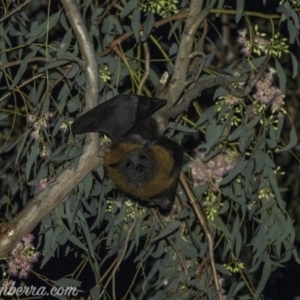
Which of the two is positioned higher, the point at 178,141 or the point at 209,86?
the point at 209,86

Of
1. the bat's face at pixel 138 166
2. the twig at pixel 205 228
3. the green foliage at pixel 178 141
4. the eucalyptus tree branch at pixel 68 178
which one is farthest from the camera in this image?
the bat's face at pixel 138 166

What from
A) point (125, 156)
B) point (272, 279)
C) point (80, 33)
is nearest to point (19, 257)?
point (125, 156)

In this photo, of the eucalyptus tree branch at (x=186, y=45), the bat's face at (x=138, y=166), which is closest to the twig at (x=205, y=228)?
the bat's face at (x=138, y=166)

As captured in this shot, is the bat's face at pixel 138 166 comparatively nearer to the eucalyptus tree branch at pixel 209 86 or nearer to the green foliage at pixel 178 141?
the green foliage at pixel 178 141

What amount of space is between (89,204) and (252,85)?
0.84m

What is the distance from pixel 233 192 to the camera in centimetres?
399

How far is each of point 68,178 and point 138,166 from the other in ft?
1.69

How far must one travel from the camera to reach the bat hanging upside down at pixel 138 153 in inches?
150

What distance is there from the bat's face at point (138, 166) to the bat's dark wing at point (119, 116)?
92 mm

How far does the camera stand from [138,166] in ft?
13.0

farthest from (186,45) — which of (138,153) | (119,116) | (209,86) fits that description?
(138,153)

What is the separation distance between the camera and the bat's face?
3.88 m

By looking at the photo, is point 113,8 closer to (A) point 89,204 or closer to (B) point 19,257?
(A) point 89,204

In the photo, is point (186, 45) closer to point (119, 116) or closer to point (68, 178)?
point (119, 116)
